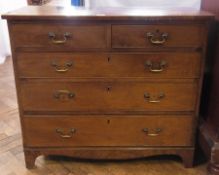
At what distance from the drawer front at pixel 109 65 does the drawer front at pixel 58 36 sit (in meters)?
0.04

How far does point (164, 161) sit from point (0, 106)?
123 centimetres

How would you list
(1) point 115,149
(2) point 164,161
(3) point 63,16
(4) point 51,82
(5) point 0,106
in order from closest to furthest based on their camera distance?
(3) point 63,16
(4) point 51,82
(1) point 115,149
(2) point 164,161
(5) point 0,106

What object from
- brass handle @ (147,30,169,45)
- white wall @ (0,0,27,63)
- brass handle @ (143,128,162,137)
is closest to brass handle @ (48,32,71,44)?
brass handle @ (147,30,169,45)

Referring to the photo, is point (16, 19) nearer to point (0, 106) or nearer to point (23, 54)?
point (23, 54)

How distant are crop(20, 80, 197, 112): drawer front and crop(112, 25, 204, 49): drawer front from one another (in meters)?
0.17

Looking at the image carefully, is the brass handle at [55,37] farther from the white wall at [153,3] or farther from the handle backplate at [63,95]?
the white wall at [153,3]

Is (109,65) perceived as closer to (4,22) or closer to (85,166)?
(85,166)

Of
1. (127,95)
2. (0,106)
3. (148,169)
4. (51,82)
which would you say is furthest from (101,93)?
(0,106)

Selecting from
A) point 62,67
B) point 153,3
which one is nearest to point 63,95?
point 62,67

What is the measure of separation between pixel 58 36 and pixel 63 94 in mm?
252

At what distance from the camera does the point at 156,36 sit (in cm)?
117

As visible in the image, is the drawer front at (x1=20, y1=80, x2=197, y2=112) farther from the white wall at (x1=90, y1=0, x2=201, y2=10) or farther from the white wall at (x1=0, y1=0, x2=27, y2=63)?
the white wall at (x1=0, y1=0, x2=27, y2=63)

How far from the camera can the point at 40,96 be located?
1271 millimetres

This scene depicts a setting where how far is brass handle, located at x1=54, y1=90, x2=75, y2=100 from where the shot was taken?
4.15 ft
